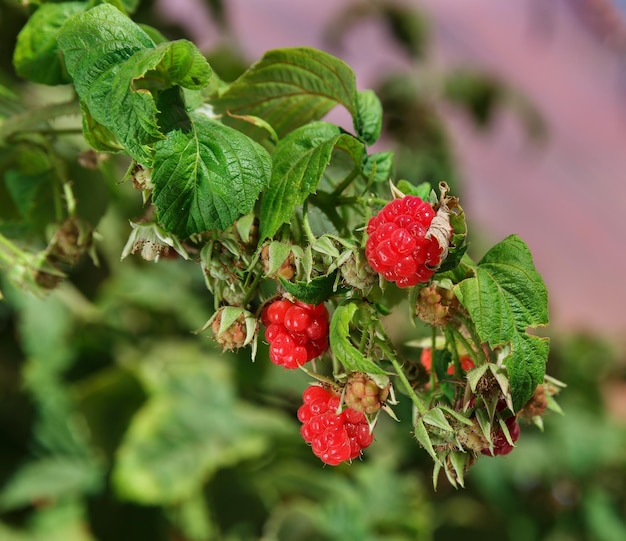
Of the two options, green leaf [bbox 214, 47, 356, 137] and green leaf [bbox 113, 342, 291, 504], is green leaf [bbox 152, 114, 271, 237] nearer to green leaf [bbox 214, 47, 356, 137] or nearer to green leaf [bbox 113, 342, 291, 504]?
green leaf [bbox 214, 47, 356, 137]

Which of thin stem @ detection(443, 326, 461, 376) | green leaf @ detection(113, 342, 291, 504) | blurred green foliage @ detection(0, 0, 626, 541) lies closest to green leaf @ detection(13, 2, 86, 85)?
thin stem @ detection(443, 326, 461, 376)

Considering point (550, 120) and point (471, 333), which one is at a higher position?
point (471, 333)

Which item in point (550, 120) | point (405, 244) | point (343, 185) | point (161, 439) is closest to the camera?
point (405, 244)

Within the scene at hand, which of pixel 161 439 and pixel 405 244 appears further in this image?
pixel 161 439

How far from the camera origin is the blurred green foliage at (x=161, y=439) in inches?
51.1

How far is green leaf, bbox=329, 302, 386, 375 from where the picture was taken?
391 mm

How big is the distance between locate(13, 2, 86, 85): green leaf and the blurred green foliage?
590 mm

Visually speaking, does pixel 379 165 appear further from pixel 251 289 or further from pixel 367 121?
pixel 251 289

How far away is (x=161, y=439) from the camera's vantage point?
1.29 meters

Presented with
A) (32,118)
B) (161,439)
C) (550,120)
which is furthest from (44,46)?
(550,120)

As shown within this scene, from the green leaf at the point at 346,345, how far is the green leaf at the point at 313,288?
0.01 metres

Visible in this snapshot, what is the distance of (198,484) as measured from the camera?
4.22ft

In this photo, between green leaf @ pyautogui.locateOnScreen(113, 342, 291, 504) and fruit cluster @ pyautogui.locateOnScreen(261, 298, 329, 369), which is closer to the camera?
fruit cluster @ pyautogui.locateOnScreen(261, 298, 329, 369)

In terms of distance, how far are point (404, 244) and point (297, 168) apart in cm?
9
